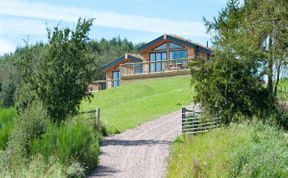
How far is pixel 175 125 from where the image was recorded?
27.0m

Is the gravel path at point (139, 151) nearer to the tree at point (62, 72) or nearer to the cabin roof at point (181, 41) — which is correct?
the tree at point (62, 72)

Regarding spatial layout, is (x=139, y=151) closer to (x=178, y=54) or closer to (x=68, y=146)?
(x=68, y=146)

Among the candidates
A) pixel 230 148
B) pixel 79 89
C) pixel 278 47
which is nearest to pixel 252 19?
pixel 278 47

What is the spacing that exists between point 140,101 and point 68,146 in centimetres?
2010

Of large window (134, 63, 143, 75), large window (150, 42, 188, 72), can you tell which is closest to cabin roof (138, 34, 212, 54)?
large window (150, 42, 188, 72)

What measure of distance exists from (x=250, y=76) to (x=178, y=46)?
31266mm

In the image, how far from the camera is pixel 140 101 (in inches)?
1444

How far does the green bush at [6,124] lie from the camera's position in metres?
18.9

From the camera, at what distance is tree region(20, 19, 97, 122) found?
21.6 m

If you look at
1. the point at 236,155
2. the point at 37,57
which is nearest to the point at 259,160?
the point at 236,155

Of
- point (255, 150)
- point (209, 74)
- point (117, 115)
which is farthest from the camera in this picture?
point (117, 115)

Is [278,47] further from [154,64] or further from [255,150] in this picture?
[154,64]

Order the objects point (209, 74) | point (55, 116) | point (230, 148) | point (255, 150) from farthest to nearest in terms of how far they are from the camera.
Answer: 1. point (209, 74)
2. point (55, 116)
3. point (230, 148)
4. point (255, 150)

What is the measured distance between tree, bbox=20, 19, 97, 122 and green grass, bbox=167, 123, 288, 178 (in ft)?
16.1
